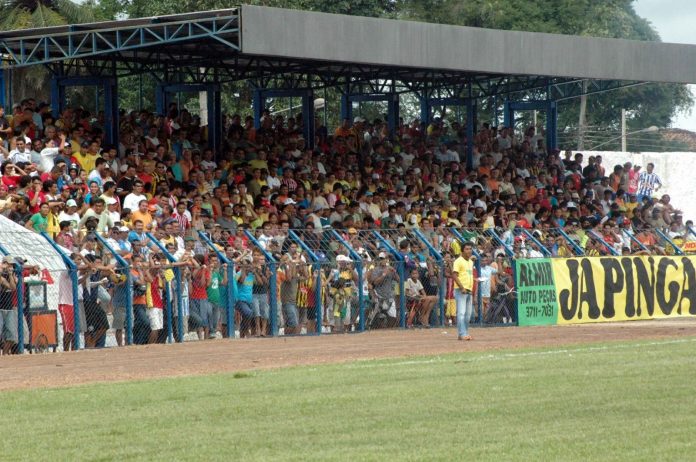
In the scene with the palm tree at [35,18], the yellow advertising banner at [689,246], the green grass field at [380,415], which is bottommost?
the green grass field at [380,415]

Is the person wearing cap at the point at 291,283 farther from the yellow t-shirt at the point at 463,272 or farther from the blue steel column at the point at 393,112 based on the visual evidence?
the blue steel column at the point at 393,112

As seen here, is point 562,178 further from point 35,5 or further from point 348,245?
point 35,5

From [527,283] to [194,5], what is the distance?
2556 centimetres

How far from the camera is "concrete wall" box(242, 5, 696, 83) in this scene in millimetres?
28500

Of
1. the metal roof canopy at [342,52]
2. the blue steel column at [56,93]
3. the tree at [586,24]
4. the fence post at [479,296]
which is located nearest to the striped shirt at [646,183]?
the metal roof canopy at [342,52]

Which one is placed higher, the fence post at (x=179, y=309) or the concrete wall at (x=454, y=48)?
the concrete wall at (x=454, y=48)

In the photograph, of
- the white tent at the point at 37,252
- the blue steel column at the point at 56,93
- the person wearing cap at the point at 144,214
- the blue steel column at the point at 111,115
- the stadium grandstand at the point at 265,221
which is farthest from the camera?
the blue steel column at the point at 56,93

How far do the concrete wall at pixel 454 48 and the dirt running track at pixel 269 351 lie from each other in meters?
7.02

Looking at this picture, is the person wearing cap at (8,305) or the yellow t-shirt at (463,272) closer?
the person wearing cap at (8,305)

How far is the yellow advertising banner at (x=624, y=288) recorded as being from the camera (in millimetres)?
28875

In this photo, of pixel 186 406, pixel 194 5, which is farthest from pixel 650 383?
pixel 194 5

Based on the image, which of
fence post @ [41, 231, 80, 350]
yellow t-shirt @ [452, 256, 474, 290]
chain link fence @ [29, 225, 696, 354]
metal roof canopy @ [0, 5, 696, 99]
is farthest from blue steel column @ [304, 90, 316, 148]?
fence post @ [41, 231, 80, 350]

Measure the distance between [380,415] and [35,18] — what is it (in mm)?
37094

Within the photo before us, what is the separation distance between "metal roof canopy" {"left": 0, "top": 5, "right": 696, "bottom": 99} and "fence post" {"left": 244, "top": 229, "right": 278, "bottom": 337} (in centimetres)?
471
